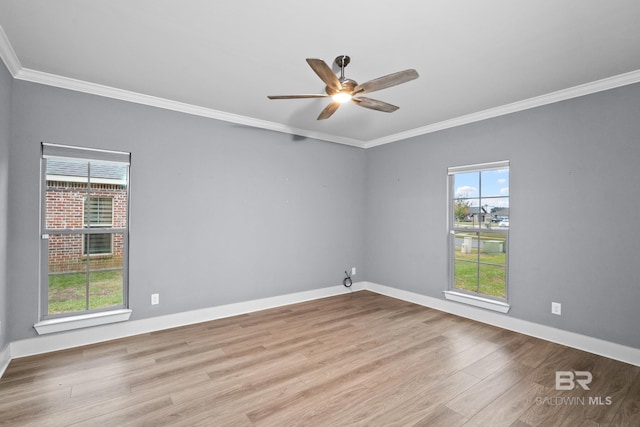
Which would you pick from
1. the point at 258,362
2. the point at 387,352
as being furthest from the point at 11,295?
the point at 387,352

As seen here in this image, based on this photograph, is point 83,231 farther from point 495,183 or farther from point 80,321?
point 495,183

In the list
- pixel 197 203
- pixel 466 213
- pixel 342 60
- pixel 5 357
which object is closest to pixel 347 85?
pixel 342 60

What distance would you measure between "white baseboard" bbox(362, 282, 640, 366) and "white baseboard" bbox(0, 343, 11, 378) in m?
4.66

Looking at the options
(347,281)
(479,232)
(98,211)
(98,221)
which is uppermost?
(98,211)

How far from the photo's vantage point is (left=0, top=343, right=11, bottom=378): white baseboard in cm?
259

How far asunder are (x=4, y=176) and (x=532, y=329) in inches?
218

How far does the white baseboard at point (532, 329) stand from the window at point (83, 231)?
159 inches

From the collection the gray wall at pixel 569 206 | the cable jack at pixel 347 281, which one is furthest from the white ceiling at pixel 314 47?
the cable jack at pixel 347 281

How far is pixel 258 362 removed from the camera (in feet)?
9.27

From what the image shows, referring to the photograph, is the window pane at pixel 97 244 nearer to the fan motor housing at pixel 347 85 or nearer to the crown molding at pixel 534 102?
the fan motor housing at pixel 347 85

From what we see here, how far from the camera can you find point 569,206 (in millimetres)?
3238

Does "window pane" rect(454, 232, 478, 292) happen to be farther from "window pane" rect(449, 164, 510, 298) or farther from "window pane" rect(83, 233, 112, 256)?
"window pane" rect(83, 233, 112, 256)

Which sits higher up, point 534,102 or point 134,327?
point 534,102

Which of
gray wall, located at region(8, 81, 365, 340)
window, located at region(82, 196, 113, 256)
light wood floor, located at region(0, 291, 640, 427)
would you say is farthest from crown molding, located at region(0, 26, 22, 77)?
light wood floor, located at region(0, 291, 640, 427)
